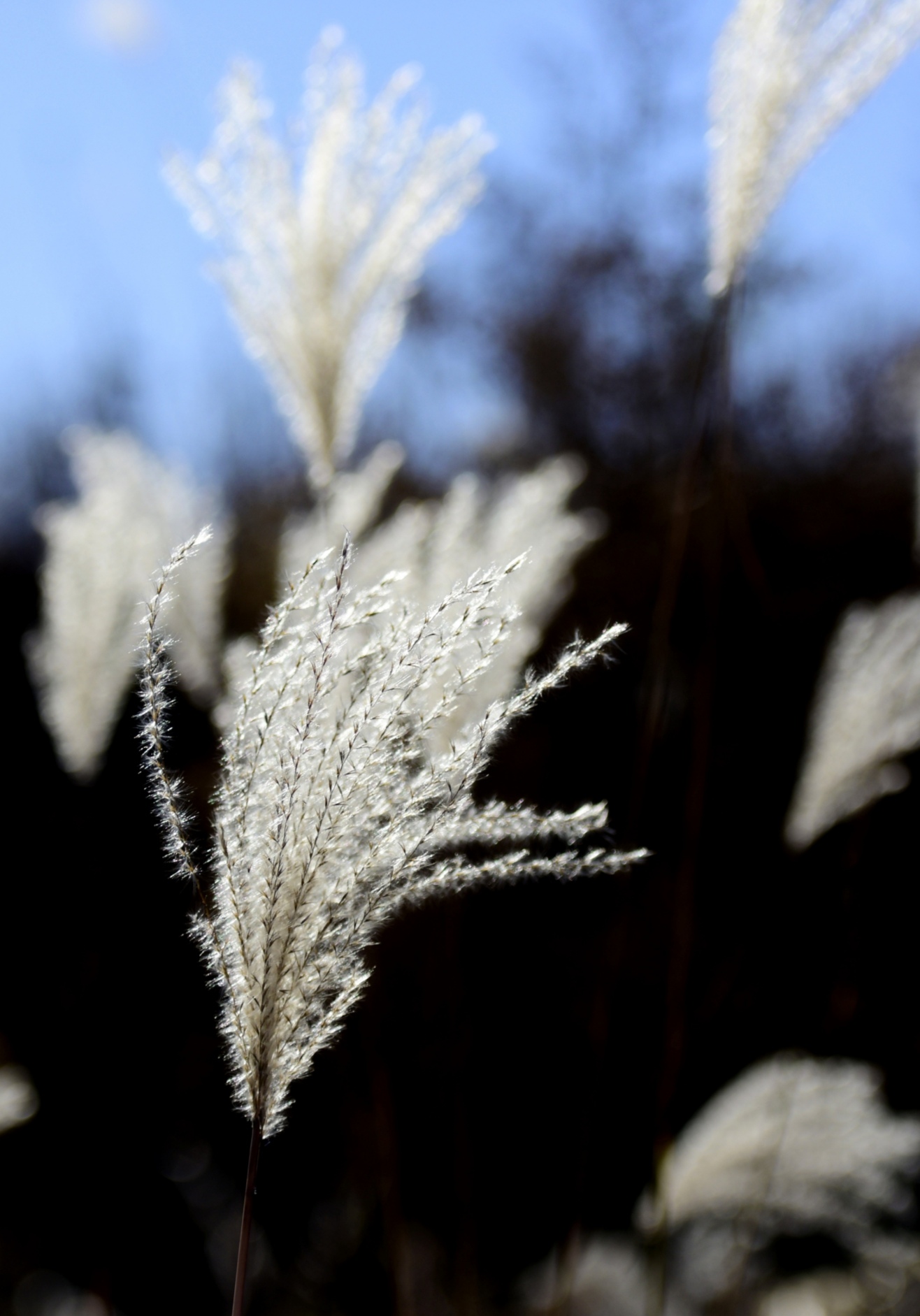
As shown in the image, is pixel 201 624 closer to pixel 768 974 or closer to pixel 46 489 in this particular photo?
pixel 768 974

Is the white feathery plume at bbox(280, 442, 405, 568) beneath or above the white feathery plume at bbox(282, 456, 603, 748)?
above

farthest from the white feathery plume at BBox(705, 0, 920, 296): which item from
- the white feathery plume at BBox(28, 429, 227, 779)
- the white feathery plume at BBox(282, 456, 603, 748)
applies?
the white feathery plume at BBox(28, 429, 227, 779)

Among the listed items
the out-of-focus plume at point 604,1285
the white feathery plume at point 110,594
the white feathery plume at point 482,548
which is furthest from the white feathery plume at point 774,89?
the out-of-focus plume at point 604,1285

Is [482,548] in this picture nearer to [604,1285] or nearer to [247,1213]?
[247,1213]

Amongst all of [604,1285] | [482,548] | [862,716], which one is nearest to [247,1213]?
[482,548]

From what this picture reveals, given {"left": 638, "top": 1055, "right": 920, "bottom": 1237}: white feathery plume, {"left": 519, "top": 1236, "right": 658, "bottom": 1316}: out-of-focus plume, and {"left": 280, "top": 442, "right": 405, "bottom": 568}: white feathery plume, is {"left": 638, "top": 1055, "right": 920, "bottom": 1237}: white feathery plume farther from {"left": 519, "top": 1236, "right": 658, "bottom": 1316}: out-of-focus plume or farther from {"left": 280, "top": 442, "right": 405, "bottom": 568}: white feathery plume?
{"left": 280, "top": 442, "right": 405, "bottom": 568}: white feathery plume

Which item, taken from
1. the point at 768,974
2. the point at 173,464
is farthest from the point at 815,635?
the point at 173,464

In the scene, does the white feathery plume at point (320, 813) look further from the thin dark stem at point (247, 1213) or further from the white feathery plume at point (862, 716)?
the white feathery plume at point (862, 716)
